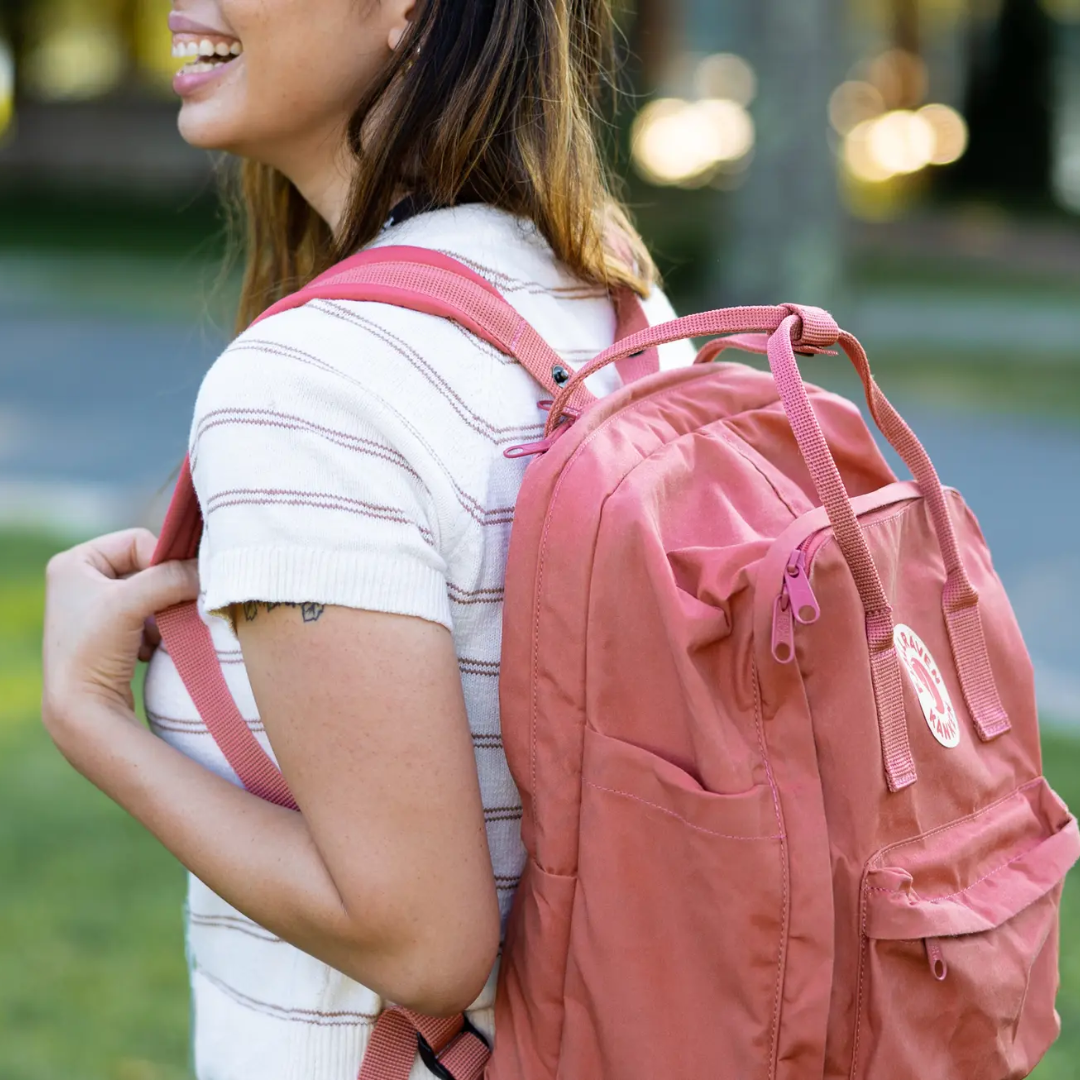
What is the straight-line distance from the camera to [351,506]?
1211 mm

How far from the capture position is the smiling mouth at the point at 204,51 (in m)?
1.57

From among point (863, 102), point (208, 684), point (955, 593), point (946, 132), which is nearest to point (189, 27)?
point (208, 684)

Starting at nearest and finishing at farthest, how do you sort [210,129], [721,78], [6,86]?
[210,129], [6,86], [721,78]

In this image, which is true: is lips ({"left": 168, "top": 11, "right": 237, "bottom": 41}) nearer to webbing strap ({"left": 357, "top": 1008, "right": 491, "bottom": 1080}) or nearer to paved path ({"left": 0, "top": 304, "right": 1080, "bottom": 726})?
webbing strap ({"left": 357, "top": 1008, "right": 491, "bottom": 1080})

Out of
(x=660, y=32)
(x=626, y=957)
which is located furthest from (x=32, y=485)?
(x=660, y=32)

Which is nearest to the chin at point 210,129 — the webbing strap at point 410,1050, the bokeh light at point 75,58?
the webbing strap at point 410,1050

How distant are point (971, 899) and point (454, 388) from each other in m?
0.66

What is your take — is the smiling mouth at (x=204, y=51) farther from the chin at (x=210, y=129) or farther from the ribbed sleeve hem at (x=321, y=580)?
the ribbed sleeve hem at (x=321, y=580)

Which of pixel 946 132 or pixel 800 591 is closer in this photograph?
pixel 800 591

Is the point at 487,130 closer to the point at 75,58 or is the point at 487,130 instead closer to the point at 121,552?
the point at 121,552

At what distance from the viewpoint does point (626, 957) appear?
1.26 m

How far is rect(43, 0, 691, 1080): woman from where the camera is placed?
1.21 metres

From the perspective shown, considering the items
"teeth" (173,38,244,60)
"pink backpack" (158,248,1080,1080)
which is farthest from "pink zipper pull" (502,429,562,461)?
"teeth" (173,38,244,60)

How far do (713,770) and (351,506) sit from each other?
0.37m
